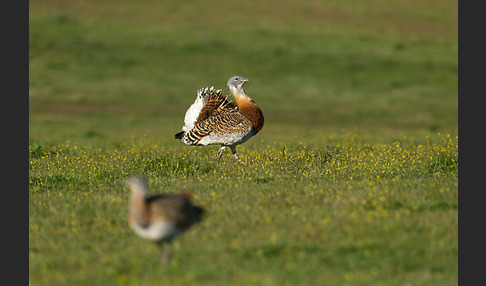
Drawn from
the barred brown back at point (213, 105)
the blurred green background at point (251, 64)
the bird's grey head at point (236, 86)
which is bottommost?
the blurred green background at point (251, 64)

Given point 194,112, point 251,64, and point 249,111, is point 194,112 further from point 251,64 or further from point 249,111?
point 251,64

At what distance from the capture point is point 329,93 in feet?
134

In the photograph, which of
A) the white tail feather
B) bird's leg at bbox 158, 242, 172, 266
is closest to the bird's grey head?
the white tail feather

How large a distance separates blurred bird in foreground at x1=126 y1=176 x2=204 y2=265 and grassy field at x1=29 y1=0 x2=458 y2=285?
0.44 meters

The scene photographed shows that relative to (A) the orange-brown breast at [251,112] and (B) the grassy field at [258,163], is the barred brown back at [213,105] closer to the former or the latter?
(A) the orange-brown breast at [251,112]

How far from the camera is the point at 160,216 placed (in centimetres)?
850

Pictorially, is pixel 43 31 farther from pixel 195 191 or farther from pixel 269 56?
pixel 195 191

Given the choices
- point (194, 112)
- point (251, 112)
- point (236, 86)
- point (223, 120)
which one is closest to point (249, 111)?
point (251, 112)

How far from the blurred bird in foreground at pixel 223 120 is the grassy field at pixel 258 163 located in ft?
1.85

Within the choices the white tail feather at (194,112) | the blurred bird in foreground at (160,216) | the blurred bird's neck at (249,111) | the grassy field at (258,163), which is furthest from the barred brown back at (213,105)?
the blurred bird in foreground at (160,216)

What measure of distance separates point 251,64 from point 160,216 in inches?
1484

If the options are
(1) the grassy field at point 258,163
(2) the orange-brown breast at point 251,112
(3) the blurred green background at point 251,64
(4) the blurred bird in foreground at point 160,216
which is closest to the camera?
(4) the blurred bird in foreground at point 160,216

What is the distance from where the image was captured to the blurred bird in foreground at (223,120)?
1636 cm

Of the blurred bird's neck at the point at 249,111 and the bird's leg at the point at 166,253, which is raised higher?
the blurred bird's neck at the point at 249,111
